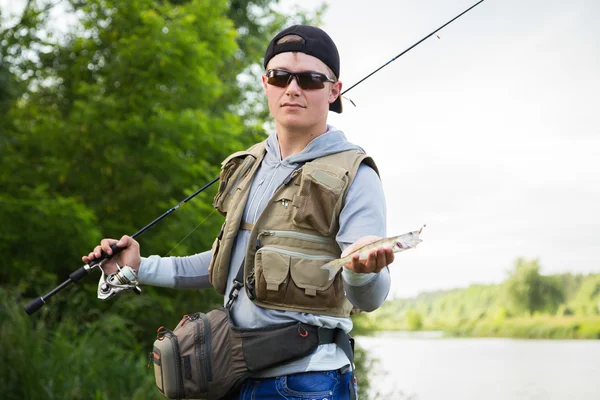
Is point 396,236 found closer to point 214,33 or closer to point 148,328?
point 148,328

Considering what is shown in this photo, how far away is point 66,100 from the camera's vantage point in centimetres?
1353

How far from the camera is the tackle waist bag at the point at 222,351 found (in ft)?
7.26

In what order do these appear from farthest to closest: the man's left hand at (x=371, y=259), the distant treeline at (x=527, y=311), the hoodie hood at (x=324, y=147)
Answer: the distant treeline at (x=527, y=311) < the hoodie hood at (x=324, y=147) < the man's left hand at (x=371, y=259)

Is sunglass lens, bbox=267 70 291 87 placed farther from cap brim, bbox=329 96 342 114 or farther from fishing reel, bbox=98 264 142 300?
fishing reel, bbox=98 264 142 300

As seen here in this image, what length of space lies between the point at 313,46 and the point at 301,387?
3.78 feet

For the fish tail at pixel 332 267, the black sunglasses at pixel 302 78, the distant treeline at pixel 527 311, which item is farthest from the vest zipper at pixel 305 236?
the distant treeline at pixel 527 311

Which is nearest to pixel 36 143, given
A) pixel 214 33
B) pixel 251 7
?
pixel 214 33

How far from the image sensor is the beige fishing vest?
221 centimetres

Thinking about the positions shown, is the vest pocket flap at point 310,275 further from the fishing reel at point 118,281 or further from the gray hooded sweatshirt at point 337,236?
the fishing reel at point 118,281

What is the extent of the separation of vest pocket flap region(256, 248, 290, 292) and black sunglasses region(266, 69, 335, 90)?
0.60 metres

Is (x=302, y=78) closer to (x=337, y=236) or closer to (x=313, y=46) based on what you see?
(x=313, y=46)

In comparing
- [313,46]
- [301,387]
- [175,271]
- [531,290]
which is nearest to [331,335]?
[301,387]

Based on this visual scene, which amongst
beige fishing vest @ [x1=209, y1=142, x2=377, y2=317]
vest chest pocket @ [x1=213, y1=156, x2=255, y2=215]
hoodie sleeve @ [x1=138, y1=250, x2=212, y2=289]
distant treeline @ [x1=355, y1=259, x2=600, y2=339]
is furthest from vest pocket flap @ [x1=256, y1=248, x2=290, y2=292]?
distant treeline @ [x1=355, y1=259, x2=600, y2=339]

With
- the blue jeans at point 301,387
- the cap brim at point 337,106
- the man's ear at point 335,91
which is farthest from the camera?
the cap brim at point 337,106
